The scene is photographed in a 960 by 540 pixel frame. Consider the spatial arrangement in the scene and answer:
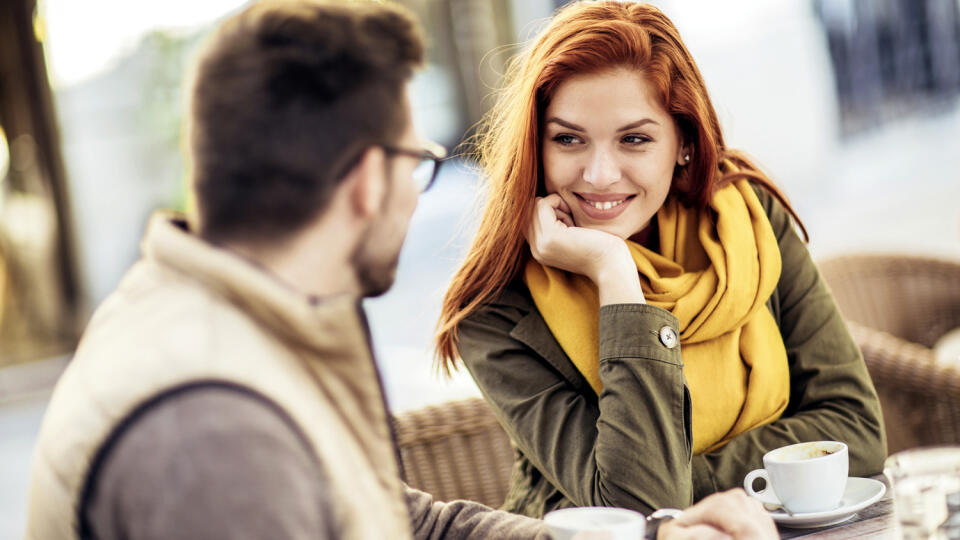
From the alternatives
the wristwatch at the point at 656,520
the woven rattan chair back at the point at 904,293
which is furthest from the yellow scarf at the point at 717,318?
the woven rattan chair back at the point at 904,293

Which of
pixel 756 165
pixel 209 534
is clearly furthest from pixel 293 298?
pixel 756 165

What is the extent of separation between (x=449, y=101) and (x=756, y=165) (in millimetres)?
4684

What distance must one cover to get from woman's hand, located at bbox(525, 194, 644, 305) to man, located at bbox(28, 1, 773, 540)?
1.90 ft

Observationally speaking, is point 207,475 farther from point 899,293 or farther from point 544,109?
point 899,293

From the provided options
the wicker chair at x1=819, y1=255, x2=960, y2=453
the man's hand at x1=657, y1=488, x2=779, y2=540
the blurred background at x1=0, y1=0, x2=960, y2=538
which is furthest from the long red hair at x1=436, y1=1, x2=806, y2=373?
the blurred background at x1=0, y1=0, x2=960, y2=538

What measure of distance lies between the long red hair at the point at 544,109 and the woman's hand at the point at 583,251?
0.05 metres

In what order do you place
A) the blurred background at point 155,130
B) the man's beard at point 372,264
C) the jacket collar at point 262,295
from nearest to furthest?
the jacket collar at point 262,295, the man's beard at point 372,264, the blurred background at point 155,130

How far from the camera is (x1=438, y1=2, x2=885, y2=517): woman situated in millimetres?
1537

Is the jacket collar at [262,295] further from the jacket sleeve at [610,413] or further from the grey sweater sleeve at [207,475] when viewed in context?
the jacket sleeve at [610,413]

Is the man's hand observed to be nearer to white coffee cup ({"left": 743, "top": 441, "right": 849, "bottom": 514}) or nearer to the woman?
white coffee cup ({"left": 743, "top": 441, "right": 849, "bottom": 514})

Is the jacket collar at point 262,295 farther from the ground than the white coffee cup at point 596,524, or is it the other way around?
the jacket collar at point 262,295

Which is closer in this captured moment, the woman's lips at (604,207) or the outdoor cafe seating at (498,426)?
the woman's lips at (604,207)

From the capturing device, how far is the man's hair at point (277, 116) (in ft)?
2.97

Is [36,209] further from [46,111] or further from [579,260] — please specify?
[579,260]
